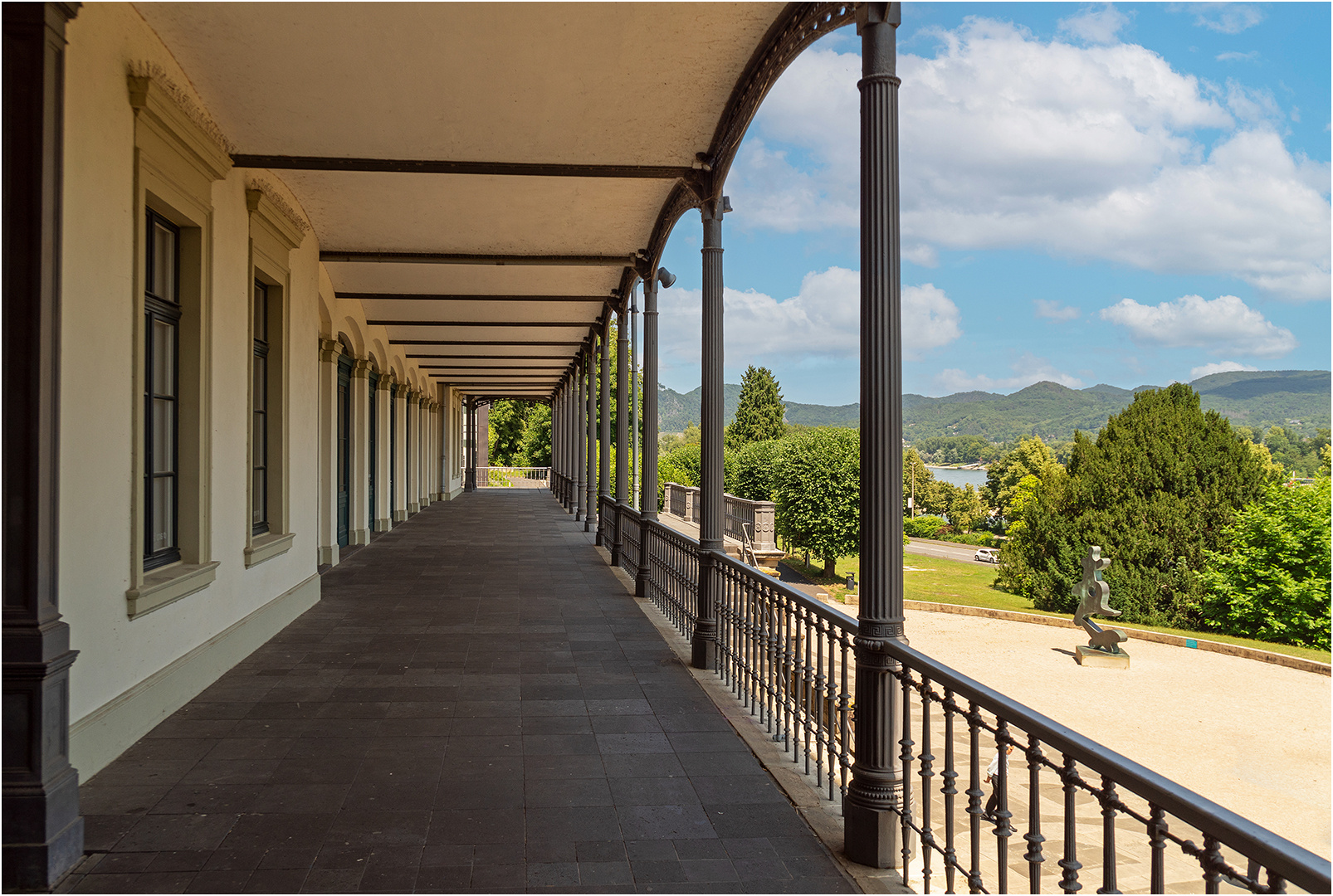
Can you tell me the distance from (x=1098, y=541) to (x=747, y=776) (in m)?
28.1

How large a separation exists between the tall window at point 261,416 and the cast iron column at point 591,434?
7.47 metres

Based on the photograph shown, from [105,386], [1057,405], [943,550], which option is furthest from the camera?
[1057,405]

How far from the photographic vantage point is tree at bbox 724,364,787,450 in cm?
6725

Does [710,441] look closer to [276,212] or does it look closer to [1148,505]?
[276,212]

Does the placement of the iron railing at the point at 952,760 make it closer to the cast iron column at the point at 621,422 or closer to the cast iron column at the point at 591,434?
the cast iron column at the point at 621,422

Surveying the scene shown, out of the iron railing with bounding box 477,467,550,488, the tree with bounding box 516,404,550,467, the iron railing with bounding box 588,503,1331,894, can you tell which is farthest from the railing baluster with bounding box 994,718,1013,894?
the tree with bounding box 516,404,550,467

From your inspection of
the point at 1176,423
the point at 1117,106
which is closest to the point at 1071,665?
the point at 1176,423

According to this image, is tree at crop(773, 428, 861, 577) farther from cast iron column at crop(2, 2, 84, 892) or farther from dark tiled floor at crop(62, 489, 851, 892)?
cast iron column at crop(2, 2, 84, 892)

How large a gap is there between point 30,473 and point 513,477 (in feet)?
132

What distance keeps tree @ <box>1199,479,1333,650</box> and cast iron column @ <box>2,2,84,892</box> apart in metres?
28.0

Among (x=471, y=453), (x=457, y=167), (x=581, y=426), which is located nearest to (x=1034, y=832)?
(x=457, y=167)

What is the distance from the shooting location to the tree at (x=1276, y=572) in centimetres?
2311

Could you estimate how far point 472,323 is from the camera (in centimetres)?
1226

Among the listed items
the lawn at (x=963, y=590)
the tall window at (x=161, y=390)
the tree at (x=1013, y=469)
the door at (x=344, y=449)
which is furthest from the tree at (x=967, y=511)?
the tall window at (x=161, y=390)
